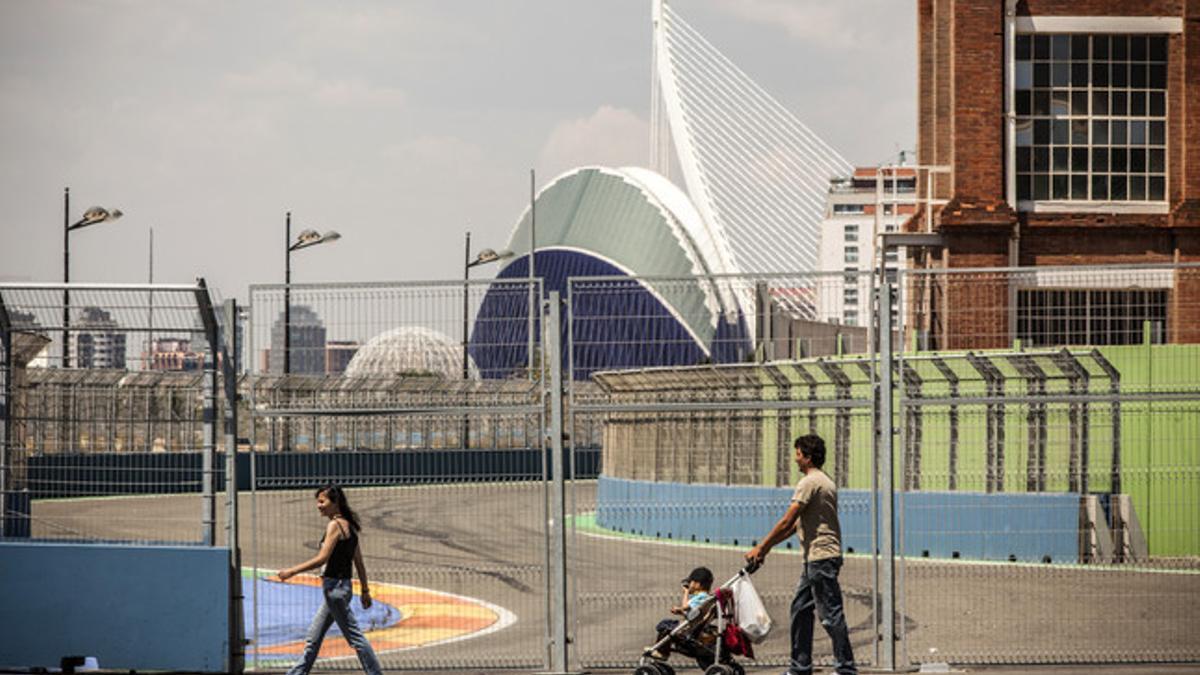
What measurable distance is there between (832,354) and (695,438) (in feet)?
6.33

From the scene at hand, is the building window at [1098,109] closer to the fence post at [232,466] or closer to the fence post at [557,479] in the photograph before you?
the fence post at [557,479]

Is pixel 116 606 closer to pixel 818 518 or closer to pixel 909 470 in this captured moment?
pixel 818 518

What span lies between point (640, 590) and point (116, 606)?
6435mm

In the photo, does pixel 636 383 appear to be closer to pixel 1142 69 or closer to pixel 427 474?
pixel 427 474

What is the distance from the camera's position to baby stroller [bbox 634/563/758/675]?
1166 cm

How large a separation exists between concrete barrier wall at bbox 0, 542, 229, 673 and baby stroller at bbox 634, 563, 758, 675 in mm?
3375

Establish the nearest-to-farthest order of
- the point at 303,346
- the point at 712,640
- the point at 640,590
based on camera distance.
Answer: the point at 712,640 < the point at 303,346 < the point at 640,590

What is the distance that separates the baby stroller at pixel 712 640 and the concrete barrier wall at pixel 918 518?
121 inches

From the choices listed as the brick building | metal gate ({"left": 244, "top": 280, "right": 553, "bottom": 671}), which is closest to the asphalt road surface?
metal gate ({"left": 244, "top": 280, "right": 553, "bottom": 671})

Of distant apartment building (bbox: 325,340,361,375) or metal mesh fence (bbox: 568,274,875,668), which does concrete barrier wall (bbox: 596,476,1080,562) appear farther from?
distant apartment building (bbox: 325,340,361,375)

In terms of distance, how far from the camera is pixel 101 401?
13602 millimetres

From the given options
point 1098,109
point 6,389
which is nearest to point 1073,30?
point 1098,109

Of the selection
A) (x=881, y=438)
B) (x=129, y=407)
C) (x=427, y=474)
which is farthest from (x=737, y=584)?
(x=129, y=407)

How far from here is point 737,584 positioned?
38.2 feet
